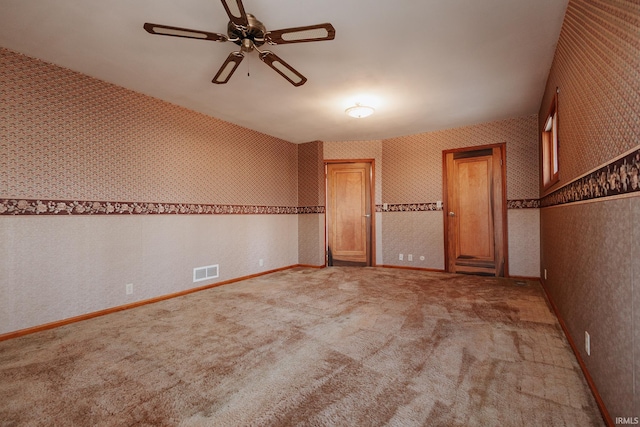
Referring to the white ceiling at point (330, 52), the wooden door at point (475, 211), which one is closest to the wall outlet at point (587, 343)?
the white ceiling at point (330, 52)

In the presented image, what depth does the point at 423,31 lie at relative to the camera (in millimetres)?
2375

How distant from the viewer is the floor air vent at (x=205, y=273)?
411 centimetres

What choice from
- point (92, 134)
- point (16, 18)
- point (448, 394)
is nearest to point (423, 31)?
point (448, 394)

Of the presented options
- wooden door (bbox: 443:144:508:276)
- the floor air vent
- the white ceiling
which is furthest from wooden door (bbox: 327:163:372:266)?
the floor air vent

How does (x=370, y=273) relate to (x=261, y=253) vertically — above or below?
below

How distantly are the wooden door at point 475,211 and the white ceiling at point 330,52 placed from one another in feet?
2.98

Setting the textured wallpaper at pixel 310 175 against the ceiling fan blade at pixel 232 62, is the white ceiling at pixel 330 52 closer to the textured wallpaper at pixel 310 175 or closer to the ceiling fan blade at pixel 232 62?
the ceiling fan blade at pixel 232 62

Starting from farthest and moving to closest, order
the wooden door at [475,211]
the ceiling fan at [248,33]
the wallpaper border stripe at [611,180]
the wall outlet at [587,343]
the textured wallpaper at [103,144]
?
the wooden door at [475,211] → the textured wallpaper at [103,144] → the ceiling fan at [248,33] → the wall outlet at [587,343] → the wallpaper border stripe at [611,180]

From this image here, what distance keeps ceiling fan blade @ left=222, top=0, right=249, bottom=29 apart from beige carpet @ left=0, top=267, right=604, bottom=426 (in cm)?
222

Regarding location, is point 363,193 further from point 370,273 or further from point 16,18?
point 16,18

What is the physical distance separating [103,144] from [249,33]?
2.18 metres

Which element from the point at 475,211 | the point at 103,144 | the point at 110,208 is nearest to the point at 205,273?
the point at 110,208

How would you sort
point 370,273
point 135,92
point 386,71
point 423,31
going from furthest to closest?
point 370,273, point 135,92, point 386,71, point 423,31

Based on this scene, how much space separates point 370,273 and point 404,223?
1.20 meters
